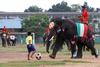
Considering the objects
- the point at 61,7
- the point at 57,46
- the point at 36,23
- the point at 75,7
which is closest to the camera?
the point at 57,46

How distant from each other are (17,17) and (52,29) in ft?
324

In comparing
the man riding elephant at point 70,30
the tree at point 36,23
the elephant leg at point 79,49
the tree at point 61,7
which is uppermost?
the man riding elephant at point 70,30

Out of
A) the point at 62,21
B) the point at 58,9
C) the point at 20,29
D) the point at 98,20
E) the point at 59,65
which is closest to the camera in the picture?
the point at 59,65

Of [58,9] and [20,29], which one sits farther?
[58,9]

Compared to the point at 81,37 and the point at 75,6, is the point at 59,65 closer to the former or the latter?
the point at 81,37

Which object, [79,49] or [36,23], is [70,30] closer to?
[79,49]

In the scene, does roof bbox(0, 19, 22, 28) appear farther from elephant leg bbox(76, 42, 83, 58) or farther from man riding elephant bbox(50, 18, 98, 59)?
man riding elephant bbox(50, 18, 98, 59)

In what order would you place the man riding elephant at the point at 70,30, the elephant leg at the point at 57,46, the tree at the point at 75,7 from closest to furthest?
the man riding elephant at the point at 70,30
the elephant leg at the point at 57,46
the tree at the point at 75,7

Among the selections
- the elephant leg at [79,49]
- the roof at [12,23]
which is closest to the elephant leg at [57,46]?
the elephant leg at [79,49]

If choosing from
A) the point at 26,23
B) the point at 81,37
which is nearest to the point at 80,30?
the point at 81,37

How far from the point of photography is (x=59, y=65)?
20.3 metres

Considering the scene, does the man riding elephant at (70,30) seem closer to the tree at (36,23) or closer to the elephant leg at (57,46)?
the elephant leg at (57,46)

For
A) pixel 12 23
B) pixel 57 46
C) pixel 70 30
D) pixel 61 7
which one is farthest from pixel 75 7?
pixel 70 30

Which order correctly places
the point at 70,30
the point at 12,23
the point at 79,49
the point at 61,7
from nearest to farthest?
the point at 70,30 → the point at 79,49 → the point at 12,23 → the point at 61,7
